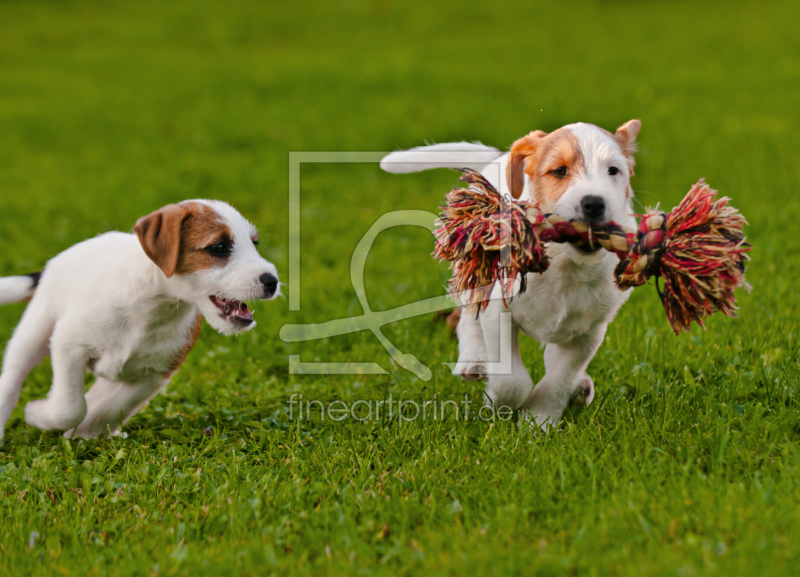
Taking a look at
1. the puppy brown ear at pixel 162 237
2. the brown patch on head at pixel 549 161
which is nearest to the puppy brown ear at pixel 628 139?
the brown patch on head at pixel 549 161

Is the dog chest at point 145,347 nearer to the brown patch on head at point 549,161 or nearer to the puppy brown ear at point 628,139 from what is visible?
the brown patch on head at point 549,161

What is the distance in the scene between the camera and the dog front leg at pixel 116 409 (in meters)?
4.28

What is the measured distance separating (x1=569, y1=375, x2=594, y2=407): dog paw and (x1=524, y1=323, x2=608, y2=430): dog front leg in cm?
4

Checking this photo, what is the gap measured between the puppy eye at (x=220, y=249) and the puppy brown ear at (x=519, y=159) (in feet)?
4.78

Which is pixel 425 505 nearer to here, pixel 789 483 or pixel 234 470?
pixel 234 470

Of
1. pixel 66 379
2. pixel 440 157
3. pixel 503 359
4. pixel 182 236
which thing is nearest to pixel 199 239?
pixel 182 236

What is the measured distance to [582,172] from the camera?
3.62 m

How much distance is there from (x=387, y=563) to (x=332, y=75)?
43.0 feet

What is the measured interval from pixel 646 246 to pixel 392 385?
1.95 metres

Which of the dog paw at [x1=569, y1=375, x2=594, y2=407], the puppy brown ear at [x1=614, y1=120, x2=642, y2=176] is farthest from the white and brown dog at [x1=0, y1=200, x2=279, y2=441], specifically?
the puppy brown ear at [x1=614, y1=120, x2=642, y2=176]

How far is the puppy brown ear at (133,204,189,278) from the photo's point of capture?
12.7 feet

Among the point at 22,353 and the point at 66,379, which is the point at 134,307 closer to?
the point at 66,379

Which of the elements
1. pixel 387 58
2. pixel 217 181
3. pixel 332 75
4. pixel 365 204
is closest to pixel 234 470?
pixel 365 204

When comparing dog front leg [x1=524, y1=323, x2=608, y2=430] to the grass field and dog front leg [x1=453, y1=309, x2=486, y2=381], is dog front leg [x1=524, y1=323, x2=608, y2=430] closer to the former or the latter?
the grass field
